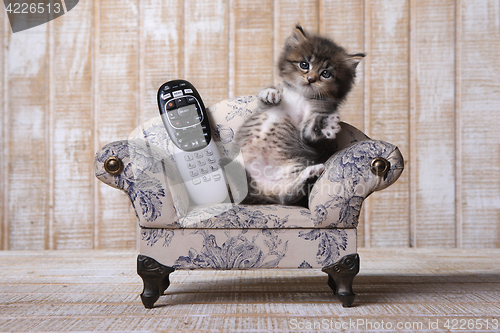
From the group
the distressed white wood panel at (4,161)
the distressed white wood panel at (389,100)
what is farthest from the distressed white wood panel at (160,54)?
the distressed white wood panel at (389,100)

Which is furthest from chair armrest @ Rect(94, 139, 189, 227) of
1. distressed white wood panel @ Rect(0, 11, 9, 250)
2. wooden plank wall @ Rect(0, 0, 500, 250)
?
distressed white wood panel @ Rect(0, 11, 9, 250)

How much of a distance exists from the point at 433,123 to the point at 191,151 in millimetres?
1383

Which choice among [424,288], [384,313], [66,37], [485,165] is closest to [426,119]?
[485,165]

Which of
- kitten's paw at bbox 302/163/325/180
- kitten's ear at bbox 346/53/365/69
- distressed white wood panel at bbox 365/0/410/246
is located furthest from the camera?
distressed white wood panel at bbox 365/0/410/246

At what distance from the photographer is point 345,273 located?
104 centimetres

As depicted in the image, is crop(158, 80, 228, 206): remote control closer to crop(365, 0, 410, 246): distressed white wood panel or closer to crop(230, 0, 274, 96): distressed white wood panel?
crop(230, 0, 274, 96): distressed white wood panel

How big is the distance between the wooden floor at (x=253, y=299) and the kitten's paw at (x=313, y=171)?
1.19 feet

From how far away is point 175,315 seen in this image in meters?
1.01

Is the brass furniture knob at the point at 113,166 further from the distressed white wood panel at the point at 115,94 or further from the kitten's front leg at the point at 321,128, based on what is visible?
the distressed white wood panel at the point at 115,94

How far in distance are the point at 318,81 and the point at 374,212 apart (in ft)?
3.30

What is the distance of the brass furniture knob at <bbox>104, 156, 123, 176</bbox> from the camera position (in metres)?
1.03

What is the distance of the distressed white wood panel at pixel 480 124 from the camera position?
1.96m

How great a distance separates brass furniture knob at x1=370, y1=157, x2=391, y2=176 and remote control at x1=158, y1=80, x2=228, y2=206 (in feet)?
1.41

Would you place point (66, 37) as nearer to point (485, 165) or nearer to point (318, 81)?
point (318, 81)
